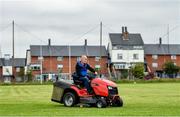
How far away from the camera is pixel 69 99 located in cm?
2361

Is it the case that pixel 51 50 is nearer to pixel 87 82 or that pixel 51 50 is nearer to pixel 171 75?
pixel 171 75

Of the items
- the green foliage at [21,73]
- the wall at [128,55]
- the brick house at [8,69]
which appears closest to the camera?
the green foliage at [21,73]

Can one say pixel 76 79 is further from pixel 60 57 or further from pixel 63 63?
pixel 60 57

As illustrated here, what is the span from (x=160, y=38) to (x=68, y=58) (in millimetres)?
24324

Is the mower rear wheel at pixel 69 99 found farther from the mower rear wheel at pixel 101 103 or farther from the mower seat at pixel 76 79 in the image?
the mower rear wheel at pixel 101 103

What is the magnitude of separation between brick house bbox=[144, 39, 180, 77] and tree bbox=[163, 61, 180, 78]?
5.25 metres

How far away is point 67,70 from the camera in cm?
14700

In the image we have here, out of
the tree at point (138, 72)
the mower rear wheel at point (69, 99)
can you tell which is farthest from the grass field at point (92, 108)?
the tree at point (138, 72)

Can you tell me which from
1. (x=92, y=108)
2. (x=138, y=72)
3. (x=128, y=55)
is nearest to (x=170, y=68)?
(x=128, y=55)

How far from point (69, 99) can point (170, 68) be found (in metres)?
118

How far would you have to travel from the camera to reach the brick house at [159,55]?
14850 cm

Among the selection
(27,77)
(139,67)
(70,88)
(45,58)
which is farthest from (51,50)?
(70,88)

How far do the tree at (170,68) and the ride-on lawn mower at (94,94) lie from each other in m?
117

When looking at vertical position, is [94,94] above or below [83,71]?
below
